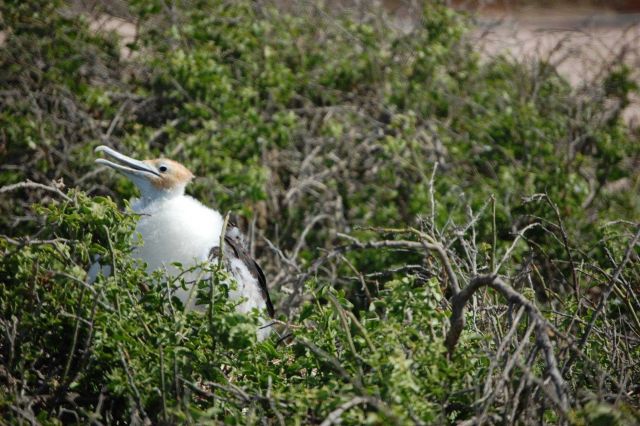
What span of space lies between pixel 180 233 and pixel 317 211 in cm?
138

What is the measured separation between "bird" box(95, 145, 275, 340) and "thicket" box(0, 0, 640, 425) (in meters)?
0.18

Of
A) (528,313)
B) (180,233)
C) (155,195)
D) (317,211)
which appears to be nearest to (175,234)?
(180,233)

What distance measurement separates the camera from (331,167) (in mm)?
5039

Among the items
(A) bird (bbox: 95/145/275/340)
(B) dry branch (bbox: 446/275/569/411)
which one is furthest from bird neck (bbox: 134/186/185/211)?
(B) dry branch (bbox: 446/275/569/411)

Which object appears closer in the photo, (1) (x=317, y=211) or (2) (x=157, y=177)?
(2) (x=157, y=177)

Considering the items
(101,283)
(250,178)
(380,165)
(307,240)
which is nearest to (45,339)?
(101,283)

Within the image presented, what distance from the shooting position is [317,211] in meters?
4.80

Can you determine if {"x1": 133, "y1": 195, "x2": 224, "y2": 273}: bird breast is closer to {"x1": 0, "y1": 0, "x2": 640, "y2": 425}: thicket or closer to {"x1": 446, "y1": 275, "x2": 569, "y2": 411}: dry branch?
{"x1": 0, "y1": 0, "x2": 640, "y2": 425}: thicket

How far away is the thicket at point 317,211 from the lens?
247cm

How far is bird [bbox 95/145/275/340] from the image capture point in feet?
11.4

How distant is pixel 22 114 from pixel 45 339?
7.93 feet

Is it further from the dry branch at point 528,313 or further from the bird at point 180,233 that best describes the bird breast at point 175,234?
the dry branch at point 528,313

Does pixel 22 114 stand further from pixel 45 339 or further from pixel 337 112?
pixel 45 339

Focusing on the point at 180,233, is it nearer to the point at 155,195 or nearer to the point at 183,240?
the point at 183,240
